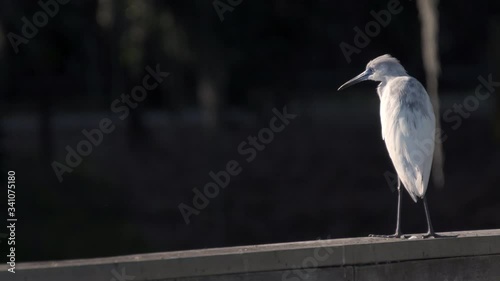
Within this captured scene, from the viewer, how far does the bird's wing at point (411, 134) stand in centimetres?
552

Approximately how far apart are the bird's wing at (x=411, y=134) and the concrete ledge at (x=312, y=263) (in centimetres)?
67

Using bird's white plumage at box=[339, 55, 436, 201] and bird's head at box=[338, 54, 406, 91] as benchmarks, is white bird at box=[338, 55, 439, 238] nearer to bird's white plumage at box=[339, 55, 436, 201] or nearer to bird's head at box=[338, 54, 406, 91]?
bird's white plumage at box=[339, 55, 436, 201]

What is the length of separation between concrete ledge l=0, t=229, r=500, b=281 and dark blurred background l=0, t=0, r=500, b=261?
6.56 meters

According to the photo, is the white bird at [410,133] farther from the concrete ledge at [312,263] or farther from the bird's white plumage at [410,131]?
the concrete ledge at [312,263]

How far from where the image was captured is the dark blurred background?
456 inches

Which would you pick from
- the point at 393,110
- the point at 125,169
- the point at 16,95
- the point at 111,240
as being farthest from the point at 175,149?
the point at 393,110

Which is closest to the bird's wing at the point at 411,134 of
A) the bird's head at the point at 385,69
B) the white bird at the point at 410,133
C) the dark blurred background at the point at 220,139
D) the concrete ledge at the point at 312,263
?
the white bird at the point at 410,133

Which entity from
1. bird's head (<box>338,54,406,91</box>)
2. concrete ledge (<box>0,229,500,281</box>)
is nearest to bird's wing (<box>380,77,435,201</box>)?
bird's head (<box>338,54,406,91</box>)

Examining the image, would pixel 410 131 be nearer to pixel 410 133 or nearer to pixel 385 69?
pixel 410 133

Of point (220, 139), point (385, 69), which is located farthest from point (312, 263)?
point (220, 139)

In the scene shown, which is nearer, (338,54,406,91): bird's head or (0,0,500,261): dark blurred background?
(338,54,406,91): bird's head

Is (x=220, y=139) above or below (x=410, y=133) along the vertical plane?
above

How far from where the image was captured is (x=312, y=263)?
14.9 feet

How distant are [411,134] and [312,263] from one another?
1358mm
